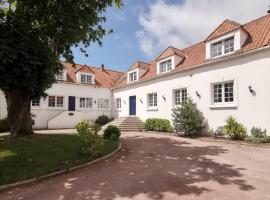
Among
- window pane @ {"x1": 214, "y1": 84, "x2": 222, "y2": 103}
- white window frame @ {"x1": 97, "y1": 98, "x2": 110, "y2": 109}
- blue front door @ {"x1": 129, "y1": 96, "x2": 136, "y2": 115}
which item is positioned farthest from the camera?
white window frame @ {"x1": 97, "y1": 98, "x2": 110, "y2": 109}

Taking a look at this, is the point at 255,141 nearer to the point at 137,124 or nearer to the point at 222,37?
the point at 222,37

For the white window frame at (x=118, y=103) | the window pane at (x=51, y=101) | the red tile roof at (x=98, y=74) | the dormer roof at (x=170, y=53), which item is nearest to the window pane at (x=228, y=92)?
the dormer roof at (x=170, y=53)

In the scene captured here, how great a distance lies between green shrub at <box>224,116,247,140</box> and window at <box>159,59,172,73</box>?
29.3 feet

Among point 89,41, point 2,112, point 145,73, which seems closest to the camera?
point 89,41

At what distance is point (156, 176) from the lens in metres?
7.26

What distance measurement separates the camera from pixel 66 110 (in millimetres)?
26141

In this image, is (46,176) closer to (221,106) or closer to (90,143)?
(90,143)

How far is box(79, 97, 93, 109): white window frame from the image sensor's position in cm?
2748

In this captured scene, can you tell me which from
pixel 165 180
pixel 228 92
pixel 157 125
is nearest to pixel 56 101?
pixel 157 125

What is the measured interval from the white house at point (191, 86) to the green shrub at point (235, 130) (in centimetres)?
47

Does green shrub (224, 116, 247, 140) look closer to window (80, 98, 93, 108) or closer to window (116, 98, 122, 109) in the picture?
window (116, 98, 122, 109)

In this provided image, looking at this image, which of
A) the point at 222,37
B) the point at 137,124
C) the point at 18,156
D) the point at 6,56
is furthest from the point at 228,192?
the point at 137,124

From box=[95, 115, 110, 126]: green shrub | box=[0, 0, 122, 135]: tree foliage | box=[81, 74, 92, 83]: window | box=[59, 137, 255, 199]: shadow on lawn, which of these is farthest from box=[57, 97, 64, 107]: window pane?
box=[59, 137, 255, 199]: shadow on lawn

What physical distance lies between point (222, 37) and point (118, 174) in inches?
518
